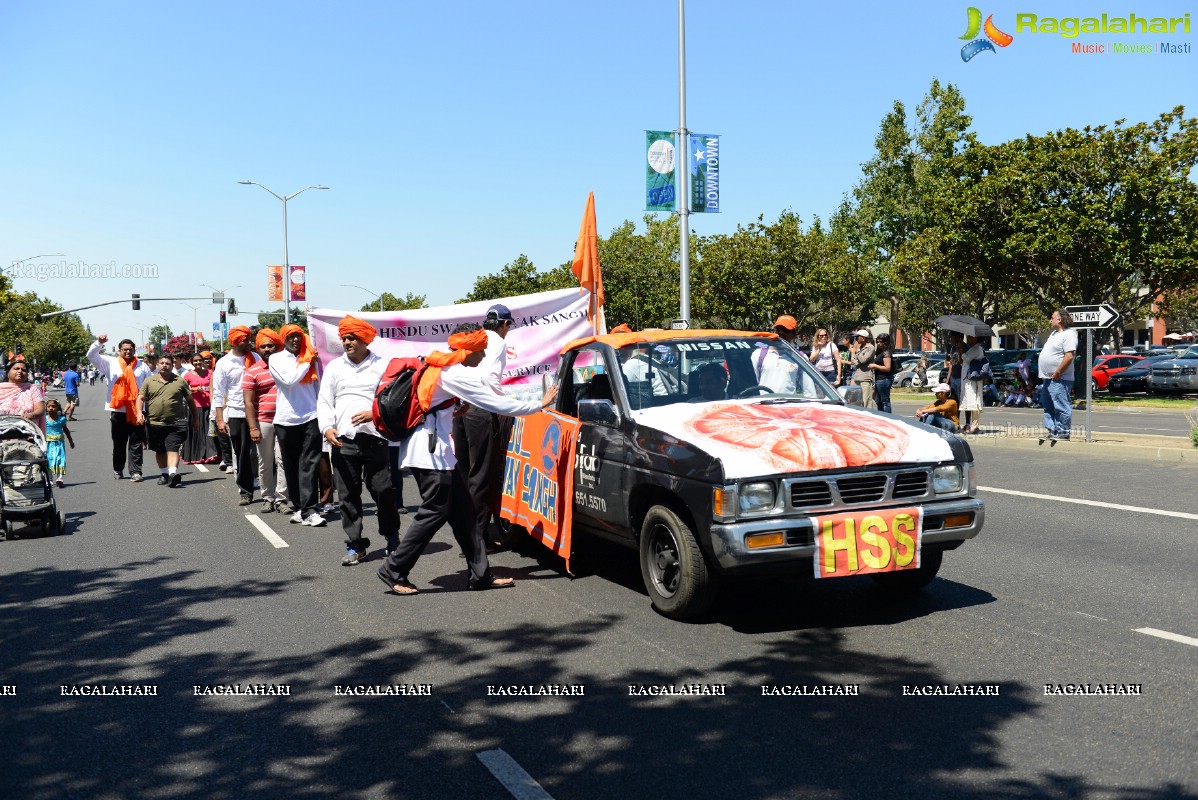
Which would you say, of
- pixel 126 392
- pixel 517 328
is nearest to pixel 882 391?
pixel 517 328

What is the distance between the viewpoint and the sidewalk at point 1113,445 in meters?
13.5

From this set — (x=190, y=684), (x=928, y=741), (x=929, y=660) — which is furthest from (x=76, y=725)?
(x=929, y=660)

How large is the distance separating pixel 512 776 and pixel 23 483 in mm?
7583

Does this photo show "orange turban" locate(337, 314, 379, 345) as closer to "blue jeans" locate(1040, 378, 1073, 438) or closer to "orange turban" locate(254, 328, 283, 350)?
"orange turban" locate(254, 328, 283, 350)

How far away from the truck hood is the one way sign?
10.0 metres

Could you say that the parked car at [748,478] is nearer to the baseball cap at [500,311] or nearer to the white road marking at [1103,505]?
the baseball cap at [500,311]

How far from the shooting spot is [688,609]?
5.89 meters

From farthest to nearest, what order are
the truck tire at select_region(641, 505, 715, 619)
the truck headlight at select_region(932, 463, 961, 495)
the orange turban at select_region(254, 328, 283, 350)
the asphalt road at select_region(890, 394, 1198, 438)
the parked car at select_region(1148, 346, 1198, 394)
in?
the parked car at select_region(1148, 346, 1198, 394), the asphalt road at select_region(890, 394, 1198, 438), the orange turban at select_region(254, 328, 283, 350), the truck headlight at select_region(932, 463, 961, 495), the truck tire at select_region(641, 505, 715, 619)

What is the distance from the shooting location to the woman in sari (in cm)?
1077

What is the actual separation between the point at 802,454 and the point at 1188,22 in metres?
24.0

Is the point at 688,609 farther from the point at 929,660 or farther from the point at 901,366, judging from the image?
the point at 901,366

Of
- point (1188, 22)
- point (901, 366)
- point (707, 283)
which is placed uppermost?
point (1188, 22)

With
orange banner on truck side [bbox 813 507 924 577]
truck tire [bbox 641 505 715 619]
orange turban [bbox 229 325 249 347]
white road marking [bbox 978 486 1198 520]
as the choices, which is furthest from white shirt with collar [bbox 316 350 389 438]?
white road marking [bbox 978 486 1198 520]

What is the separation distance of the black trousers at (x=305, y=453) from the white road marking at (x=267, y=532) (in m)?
0.42
